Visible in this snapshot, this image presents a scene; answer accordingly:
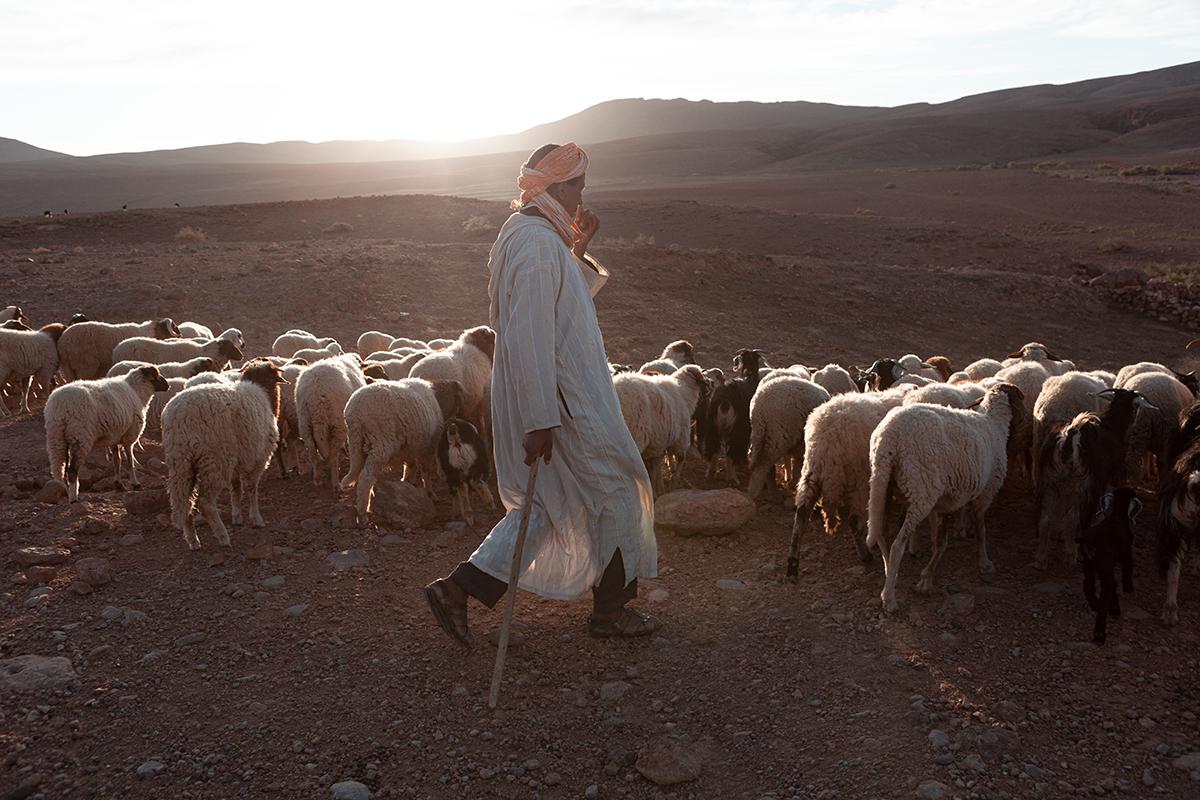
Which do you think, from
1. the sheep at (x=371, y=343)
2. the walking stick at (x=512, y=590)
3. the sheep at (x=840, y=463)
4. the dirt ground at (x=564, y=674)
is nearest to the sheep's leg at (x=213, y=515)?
the dirt ground at (x=564, y=674)

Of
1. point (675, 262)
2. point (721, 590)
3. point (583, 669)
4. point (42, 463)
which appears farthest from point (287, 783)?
point (675, 262)

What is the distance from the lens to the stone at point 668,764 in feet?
12.8

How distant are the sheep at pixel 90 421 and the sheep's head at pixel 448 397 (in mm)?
2860

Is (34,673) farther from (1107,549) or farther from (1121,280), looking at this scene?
(1121,280)

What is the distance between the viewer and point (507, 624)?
442 cm

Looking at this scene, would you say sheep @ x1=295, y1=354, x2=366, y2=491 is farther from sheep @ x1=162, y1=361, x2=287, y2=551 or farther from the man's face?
the man's face

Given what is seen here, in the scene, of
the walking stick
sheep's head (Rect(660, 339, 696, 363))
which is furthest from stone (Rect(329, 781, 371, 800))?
sheep's head (Rect(660, 339, 696, 363))

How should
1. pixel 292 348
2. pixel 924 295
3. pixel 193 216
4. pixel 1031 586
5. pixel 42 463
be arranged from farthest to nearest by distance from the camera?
pixel 193 216 → pixel 924 295 → pixel 292 348 → pixel 42 463 → pixel 1031 586

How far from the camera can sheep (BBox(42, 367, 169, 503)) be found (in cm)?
751

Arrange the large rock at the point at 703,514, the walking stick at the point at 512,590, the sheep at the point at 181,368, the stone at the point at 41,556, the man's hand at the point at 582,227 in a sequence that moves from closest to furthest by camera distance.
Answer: the walking stick at the point at 512,590 < the man's hand at the point at 582,227 < the stone at the point at 41,556 < the large rock at the point at 703,514 < the sheep at the point at 181,368

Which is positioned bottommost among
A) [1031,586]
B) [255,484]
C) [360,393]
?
[1031,586]

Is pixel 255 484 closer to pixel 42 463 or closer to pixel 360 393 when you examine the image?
pixel 360 393

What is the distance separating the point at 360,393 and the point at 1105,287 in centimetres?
1863

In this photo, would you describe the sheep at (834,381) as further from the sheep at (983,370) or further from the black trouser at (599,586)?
the black trouser at (599,586)
